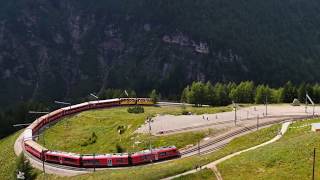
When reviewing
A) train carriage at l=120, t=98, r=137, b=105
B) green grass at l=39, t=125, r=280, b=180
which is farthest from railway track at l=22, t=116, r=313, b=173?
train carriage at l=120, t=98, r=137, b=105

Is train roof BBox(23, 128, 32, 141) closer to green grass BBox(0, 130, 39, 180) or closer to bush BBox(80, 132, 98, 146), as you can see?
green grass BBox(0, 130, 39, 180)

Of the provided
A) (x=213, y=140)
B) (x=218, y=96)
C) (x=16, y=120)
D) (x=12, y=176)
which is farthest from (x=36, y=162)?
(x=218, y=96)

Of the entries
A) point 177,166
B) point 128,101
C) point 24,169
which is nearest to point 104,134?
point 24,169

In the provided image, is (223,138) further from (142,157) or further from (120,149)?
(120,149)

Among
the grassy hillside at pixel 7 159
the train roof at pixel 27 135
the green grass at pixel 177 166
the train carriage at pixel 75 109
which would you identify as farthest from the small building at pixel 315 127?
the train carriage at pixel 75 109

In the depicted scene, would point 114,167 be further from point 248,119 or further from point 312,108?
point 312,108
